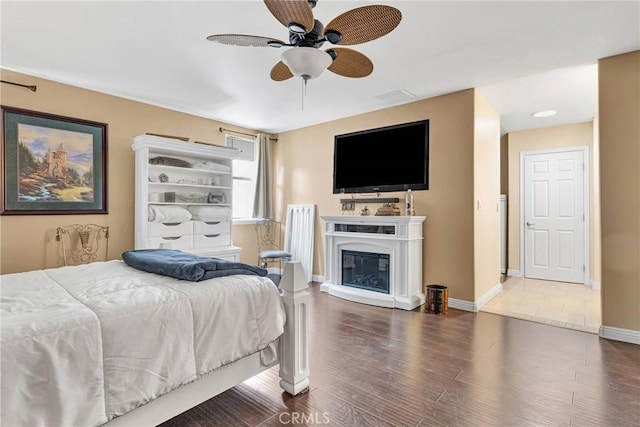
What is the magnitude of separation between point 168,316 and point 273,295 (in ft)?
1.92

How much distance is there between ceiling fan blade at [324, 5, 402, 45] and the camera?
1579 millimetres

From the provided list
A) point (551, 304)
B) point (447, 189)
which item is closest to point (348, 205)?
point (447, 189)

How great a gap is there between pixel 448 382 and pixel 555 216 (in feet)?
14.6

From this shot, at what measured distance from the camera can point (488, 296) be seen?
13.2 ft

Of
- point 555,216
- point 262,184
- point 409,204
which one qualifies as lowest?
point 555,216

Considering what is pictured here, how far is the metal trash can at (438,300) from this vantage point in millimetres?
3520

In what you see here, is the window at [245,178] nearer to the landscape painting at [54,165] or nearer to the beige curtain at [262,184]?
the beige curtain at [262,184]

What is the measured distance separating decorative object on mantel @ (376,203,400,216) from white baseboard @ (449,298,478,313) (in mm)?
1204

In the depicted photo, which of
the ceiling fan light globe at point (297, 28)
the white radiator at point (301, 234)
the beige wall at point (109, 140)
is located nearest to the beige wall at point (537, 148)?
the white radiator at point (301, 234)

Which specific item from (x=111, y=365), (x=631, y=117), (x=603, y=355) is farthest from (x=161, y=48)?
(x=603, y=355)

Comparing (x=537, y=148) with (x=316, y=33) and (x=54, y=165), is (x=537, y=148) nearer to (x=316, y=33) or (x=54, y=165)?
(x=316, y=33)

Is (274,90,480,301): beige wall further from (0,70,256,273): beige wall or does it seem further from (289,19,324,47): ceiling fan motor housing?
(0,70,256,273): beige wall

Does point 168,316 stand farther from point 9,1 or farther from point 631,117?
point 631,117

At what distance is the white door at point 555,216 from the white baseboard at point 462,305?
2.59m
